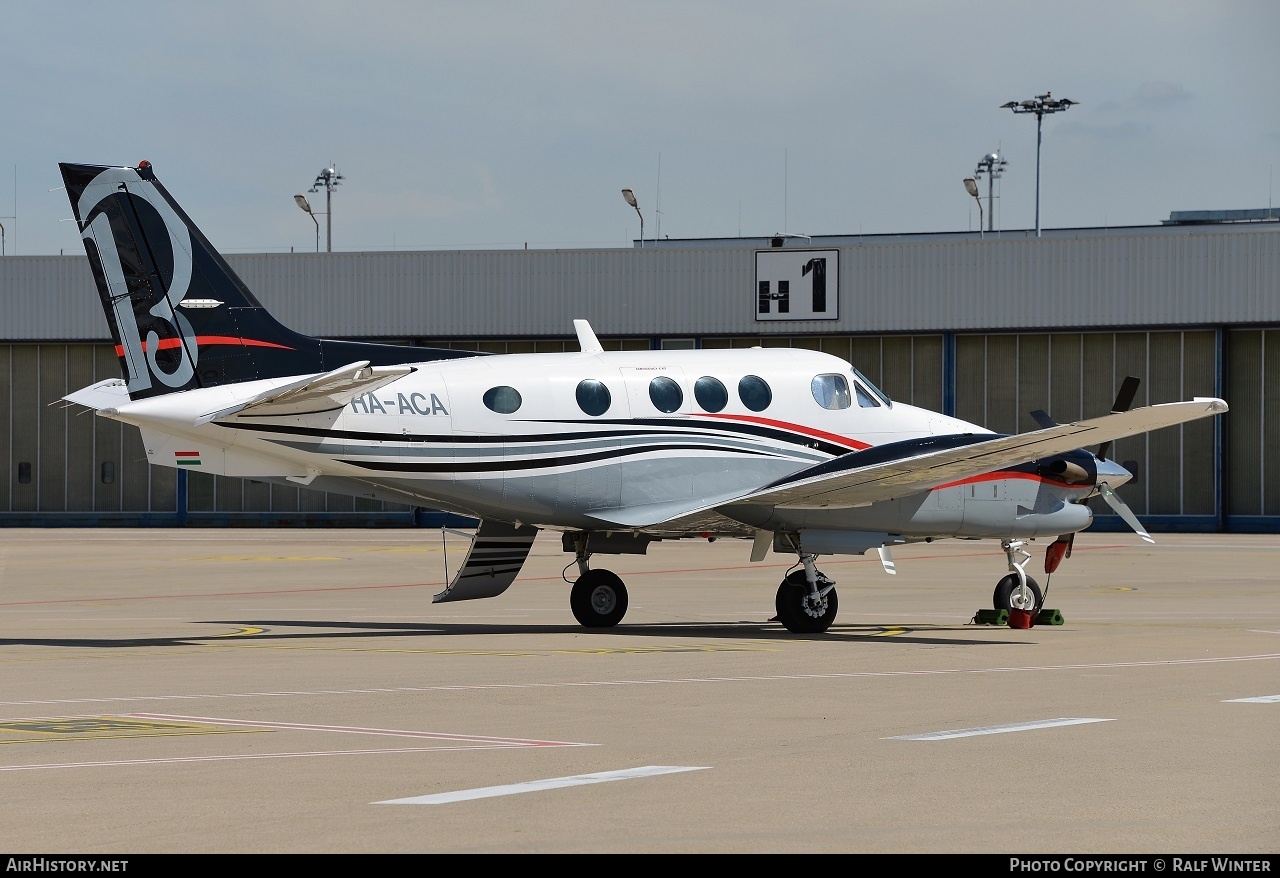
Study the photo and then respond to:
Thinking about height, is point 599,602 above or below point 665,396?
below

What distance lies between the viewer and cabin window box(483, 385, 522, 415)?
20.6 meters

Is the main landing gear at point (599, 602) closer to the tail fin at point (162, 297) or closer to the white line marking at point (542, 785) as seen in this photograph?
the tail fin at point (162, 297)

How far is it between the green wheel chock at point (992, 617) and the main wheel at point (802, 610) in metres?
2.40

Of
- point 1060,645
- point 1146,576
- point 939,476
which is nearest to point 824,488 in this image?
point 939,476

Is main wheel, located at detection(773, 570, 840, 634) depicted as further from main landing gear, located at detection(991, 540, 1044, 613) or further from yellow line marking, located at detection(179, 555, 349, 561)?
yellow line marking, located at detection(179, 555, 349, 561)

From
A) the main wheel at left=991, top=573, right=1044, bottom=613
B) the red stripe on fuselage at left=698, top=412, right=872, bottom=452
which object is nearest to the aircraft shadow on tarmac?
the main wheel at left=991, top=573, right=1044, bottom=613

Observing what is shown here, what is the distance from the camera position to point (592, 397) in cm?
2095

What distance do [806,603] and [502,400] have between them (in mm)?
4598

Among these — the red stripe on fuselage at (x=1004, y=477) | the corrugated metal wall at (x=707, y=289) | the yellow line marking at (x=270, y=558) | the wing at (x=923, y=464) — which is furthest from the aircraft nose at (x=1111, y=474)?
the corrugated metal wall at (x=707, y=289)

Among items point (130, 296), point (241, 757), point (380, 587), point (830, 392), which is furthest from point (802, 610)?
point (380, 587)

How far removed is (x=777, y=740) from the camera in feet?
36.2

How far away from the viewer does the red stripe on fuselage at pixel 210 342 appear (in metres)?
19.9

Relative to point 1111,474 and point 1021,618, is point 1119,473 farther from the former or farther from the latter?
point 1021,618
